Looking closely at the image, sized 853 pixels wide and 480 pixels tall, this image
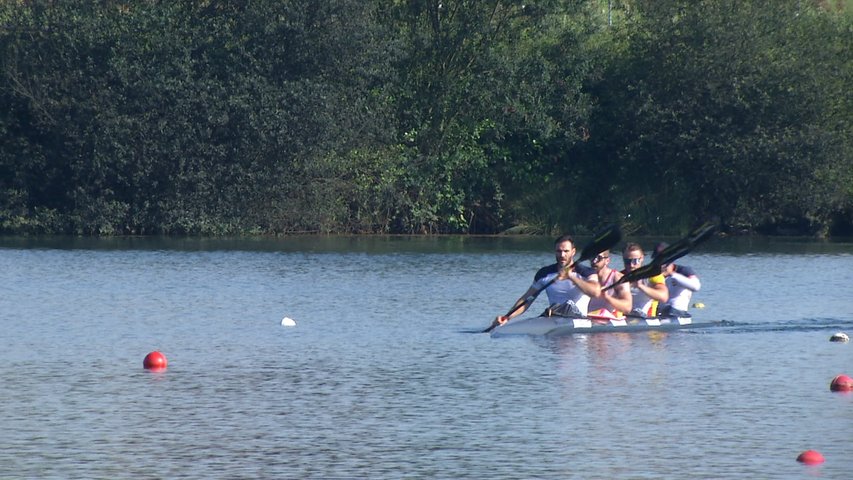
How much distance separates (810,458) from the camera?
14.8m

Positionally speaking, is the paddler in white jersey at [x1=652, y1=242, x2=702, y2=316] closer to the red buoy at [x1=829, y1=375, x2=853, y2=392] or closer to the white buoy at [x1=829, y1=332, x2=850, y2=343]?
the white buoy at [x1=829, y1=332, x2=850, y2=343]

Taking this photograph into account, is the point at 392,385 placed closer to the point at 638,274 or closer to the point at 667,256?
the point at 638,274

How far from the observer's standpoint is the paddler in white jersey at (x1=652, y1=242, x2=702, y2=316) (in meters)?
27.8

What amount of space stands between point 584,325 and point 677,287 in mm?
2789

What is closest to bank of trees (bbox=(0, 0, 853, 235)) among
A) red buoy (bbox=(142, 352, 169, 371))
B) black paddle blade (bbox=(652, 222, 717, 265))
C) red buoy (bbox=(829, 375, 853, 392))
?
black paddle blade (bbox=(652, 222, 717, 265))

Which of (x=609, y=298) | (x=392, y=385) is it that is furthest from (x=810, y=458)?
(x=609, y=298)

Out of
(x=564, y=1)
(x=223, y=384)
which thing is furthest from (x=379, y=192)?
(x=223, y=384)

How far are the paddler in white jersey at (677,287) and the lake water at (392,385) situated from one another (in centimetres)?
Answer: 121

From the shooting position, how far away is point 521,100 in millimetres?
59625

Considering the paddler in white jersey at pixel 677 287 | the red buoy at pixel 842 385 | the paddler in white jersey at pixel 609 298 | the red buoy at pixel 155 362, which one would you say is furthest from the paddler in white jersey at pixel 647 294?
the red buoy at pixel 155 362

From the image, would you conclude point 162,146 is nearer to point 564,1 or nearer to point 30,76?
point 30,76

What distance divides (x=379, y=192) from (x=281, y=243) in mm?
5863

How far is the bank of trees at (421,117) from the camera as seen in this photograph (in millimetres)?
54875

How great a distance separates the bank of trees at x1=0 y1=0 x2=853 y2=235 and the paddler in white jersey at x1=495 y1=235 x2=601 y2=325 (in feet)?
94.5
